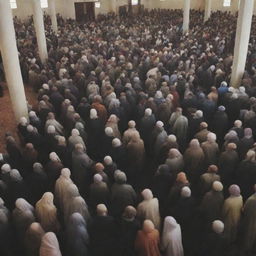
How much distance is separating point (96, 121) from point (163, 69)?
14.7 ft

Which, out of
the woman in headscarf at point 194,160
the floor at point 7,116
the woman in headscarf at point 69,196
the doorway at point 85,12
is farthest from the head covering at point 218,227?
the doorway at point 85,12

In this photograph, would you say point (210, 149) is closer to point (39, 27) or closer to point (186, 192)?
point (186, 192)

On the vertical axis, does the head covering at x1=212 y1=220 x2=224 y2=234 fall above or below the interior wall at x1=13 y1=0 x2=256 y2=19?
below

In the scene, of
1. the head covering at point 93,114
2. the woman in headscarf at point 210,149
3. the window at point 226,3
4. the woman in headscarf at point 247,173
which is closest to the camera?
the woman in headscarf at point 247,173

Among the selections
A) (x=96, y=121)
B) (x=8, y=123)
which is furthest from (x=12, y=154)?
(x=8, y=123)

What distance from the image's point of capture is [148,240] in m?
4.57

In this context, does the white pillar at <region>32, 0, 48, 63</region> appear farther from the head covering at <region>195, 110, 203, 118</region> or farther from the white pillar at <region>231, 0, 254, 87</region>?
the head covering at <region>195, 110, 203, 118</region>

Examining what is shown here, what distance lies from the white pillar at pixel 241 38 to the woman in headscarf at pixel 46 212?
7915mm

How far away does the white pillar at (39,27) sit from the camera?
13.8m

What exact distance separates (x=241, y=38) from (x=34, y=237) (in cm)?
877

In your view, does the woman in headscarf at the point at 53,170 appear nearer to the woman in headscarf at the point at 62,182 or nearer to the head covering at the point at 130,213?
the woman in headscarf at the point at 62,182

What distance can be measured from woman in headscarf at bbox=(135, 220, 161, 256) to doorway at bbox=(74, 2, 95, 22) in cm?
2645

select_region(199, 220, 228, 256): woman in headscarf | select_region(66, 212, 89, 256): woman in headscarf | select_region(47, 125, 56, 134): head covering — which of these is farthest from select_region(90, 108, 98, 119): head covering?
select_region(199, 220, 228, 256): woman in headscarf

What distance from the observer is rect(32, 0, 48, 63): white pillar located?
13828 millimetres
